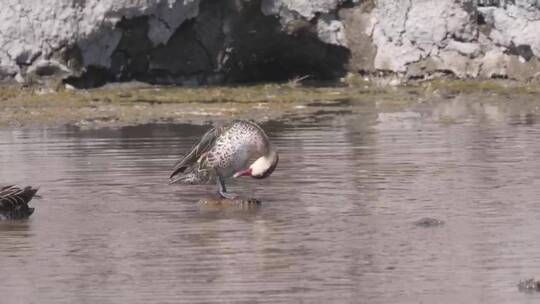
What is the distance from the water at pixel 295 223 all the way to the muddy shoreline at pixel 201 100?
1957mm

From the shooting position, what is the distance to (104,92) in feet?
78.0

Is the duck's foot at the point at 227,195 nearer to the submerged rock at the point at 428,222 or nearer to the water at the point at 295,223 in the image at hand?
the water at the point at 295,223

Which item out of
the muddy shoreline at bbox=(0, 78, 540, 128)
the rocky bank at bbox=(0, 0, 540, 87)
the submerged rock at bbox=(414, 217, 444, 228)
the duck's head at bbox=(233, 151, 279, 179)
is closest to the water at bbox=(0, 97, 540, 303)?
the submerged rock at bbox=(414, 217, 444, 228)

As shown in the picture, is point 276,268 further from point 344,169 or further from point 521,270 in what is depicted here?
point 344,169

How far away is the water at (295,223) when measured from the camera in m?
9.21

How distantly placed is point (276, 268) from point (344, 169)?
213 inches

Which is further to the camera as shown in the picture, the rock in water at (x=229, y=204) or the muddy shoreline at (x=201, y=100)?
the muddy shoreline at (x=201, y=100)

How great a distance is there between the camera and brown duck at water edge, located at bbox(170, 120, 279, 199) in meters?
13.1

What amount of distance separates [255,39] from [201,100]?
8.97 ft

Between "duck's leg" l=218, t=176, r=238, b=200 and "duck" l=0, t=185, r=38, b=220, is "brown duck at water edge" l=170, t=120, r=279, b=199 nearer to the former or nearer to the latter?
"duck's leg" l=218, t=176, r=238, b=200

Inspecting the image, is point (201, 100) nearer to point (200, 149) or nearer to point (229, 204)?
point (200, 149)

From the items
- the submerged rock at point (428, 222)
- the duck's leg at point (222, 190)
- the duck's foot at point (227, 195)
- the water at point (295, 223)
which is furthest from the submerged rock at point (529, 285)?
the duck's leg at point (222, 190)

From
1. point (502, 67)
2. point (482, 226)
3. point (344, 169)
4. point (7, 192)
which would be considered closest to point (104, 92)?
point (502, 67)

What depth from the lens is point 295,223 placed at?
11.8 m
